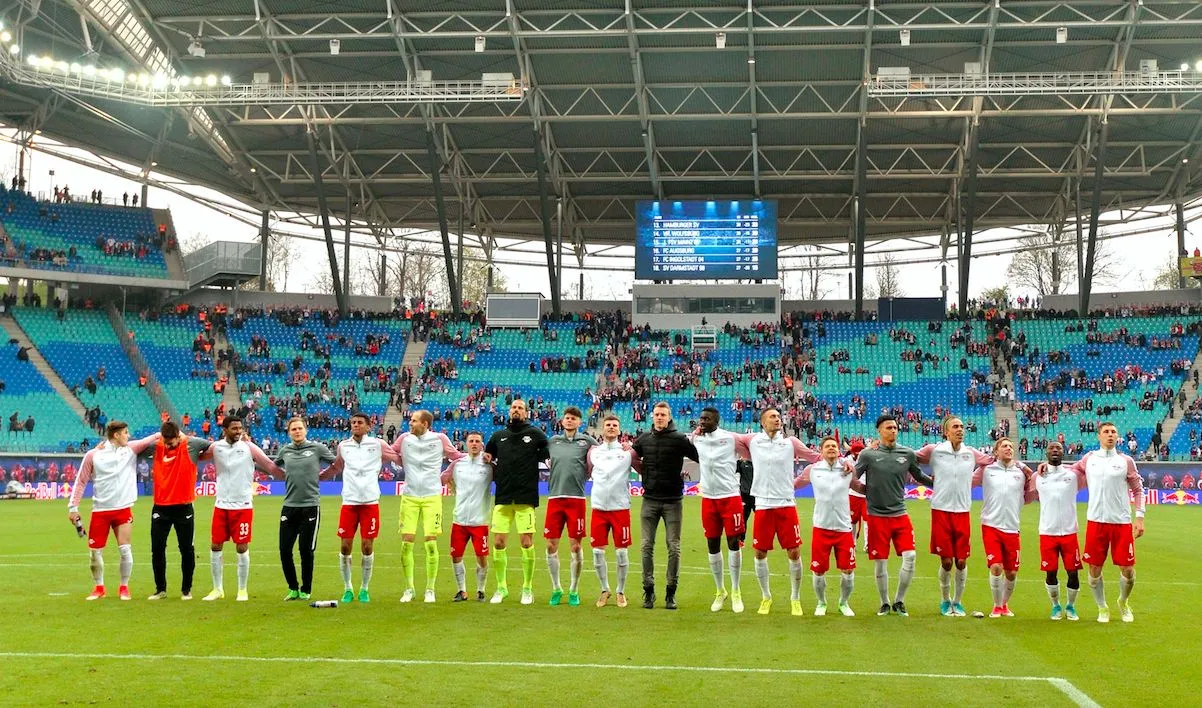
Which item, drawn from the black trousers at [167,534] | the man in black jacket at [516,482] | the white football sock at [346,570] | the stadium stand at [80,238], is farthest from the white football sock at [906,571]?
the stadium stand at [80,238]

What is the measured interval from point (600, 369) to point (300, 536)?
43.4 meters

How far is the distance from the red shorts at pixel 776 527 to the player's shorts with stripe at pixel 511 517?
260 centimetres

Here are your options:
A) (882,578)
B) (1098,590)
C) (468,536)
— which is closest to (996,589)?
(1098,590)

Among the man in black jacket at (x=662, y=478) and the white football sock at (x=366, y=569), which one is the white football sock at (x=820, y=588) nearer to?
the man in black jacket at (x=662, y=478)

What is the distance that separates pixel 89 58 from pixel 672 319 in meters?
29.1

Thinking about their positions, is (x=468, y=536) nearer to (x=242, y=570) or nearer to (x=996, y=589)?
(x=242, y=570)

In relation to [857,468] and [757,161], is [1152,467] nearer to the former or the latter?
[757,161]

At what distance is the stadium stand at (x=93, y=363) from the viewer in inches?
1929

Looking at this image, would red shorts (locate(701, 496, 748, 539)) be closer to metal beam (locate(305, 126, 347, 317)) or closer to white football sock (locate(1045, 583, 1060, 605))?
white football sock (locate(1045, 583, 1060, 605))

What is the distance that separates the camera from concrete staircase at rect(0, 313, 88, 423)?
4803 cm

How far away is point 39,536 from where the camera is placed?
23.2 metres

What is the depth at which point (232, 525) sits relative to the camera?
44.8 ft

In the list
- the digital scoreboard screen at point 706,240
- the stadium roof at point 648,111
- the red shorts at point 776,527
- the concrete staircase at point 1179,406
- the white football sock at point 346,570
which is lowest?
the concrete staircase at point 1179,406

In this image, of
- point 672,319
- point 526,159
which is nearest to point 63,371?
point 526,159
